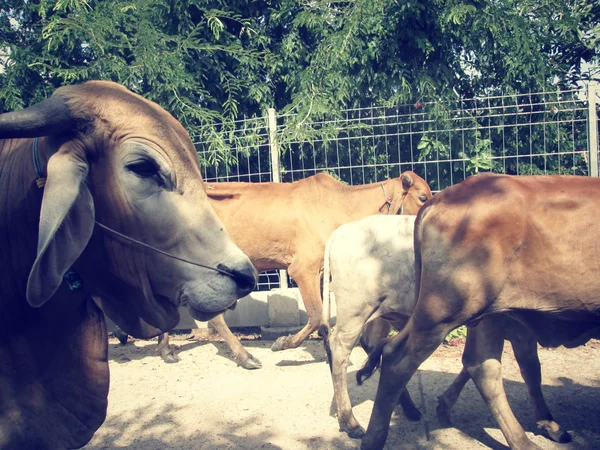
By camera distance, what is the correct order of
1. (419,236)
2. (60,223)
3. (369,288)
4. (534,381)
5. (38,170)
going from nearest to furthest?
(60,223)
(38,170)
(419,236)
(534,381)
(369,288)

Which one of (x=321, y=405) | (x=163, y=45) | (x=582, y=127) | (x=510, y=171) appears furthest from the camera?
(x=163, y=45)

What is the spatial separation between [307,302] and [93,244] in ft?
16.2

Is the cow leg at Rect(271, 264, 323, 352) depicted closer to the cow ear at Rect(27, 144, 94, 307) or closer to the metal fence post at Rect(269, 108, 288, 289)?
the metal fence post at Rect(269, 108, 288, 289)

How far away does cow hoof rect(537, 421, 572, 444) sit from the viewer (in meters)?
4.32

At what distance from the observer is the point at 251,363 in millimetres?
6562

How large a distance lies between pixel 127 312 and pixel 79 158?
2.11 ft

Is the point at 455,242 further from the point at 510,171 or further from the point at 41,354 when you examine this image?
the point at 510,171

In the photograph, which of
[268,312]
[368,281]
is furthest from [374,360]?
[268,312]

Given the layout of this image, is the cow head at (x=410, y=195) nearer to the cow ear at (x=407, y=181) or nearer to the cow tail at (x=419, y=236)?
the cow ear at (x=407, y=181)

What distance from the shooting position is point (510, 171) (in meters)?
7.95

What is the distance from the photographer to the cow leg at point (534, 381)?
4.36m

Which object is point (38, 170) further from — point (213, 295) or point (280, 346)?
point (280, 346)

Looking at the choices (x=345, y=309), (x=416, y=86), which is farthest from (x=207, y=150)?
(x=345, y=309)

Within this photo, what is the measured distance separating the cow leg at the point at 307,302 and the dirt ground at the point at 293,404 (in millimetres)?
204
